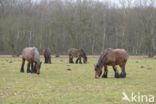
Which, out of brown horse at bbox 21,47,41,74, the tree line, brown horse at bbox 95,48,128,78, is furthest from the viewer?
the tree line

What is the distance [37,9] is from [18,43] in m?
21.0

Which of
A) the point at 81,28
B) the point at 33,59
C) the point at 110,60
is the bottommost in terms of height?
the point at 33,59

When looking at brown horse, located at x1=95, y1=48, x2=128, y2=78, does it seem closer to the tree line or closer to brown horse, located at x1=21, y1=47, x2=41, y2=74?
brown horse, located at x1=21, y1=47, x2=41, y2=74

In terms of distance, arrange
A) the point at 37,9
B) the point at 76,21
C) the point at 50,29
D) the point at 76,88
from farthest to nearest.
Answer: the point at 37,9, the point at 50,29, the point at 76,21, the point at 76,88

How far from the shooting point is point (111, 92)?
1686cm

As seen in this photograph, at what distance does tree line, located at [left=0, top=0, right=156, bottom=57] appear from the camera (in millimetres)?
81438

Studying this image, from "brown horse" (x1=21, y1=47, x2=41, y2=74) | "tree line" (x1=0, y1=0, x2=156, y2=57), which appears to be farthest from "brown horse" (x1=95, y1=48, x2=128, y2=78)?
"tree line" (x1=0, y1=0, x2=156, y2=57)

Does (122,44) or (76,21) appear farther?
(122,44)

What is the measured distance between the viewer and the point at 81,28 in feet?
267

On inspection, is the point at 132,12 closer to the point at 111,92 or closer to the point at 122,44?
the point at 122,44

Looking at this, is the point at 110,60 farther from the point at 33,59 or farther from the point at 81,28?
the point at 81,28

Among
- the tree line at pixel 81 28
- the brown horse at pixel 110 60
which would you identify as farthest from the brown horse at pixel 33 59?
the tree line at pixel 81 28

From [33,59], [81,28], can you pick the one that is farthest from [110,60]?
[81,28]

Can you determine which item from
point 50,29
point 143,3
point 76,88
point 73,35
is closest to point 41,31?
point 50,29
